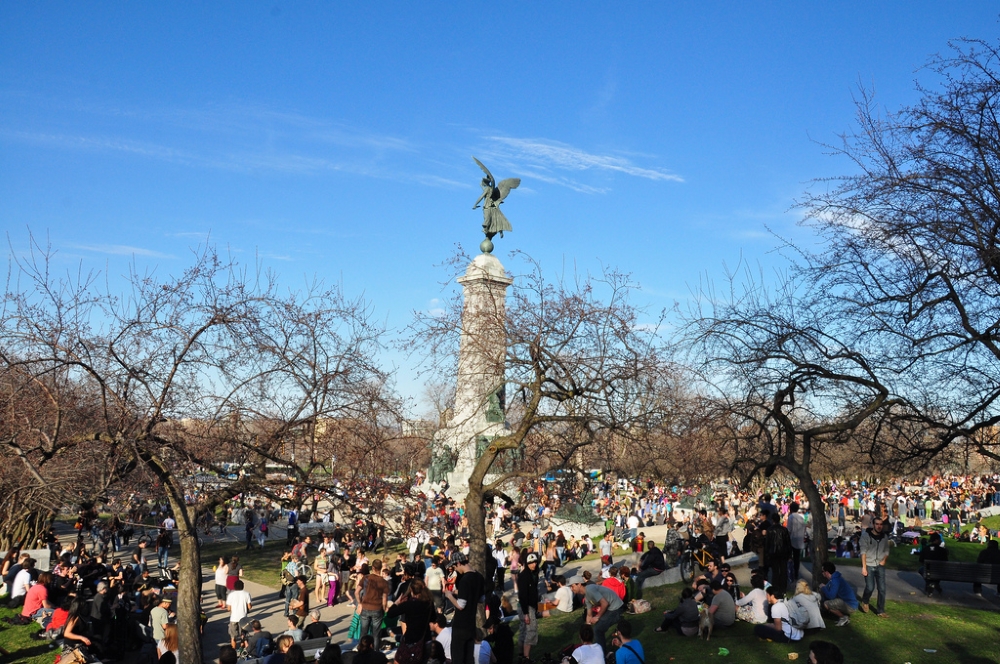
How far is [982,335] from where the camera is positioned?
38.8 feet

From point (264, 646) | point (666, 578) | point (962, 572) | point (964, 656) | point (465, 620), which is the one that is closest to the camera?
point (465, 620)

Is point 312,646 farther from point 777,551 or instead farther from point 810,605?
point 777,551

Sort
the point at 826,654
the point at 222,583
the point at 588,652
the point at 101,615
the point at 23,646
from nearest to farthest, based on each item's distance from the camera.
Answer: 1. the point at 826,654
2. the point at 588,652
3. the point at 101,615
4. the point at 23,646
5. the point at 222,583

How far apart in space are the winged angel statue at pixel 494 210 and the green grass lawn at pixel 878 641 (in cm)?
2390

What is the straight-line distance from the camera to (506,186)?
118ft

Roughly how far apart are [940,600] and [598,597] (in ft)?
21.8

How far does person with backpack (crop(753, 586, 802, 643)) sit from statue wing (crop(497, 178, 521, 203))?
2601 cm

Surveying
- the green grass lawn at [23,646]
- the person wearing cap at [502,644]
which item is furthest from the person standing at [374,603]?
the green grass lawn at [23,646]

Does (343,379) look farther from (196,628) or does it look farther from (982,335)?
(982,335)

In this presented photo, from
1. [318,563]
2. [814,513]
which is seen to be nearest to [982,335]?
[814,513]

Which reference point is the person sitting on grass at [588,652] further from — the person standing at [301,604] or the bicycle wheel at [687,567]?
the bicycle wheel at [687,567]

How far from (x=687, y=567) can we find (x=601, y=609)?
21.7 feet

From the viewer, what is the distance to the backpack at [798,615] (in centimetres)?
1184

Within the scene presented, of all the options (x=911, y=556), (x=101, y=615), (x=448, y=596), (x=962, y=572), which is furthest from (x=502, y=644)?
(x=911, y=556)
